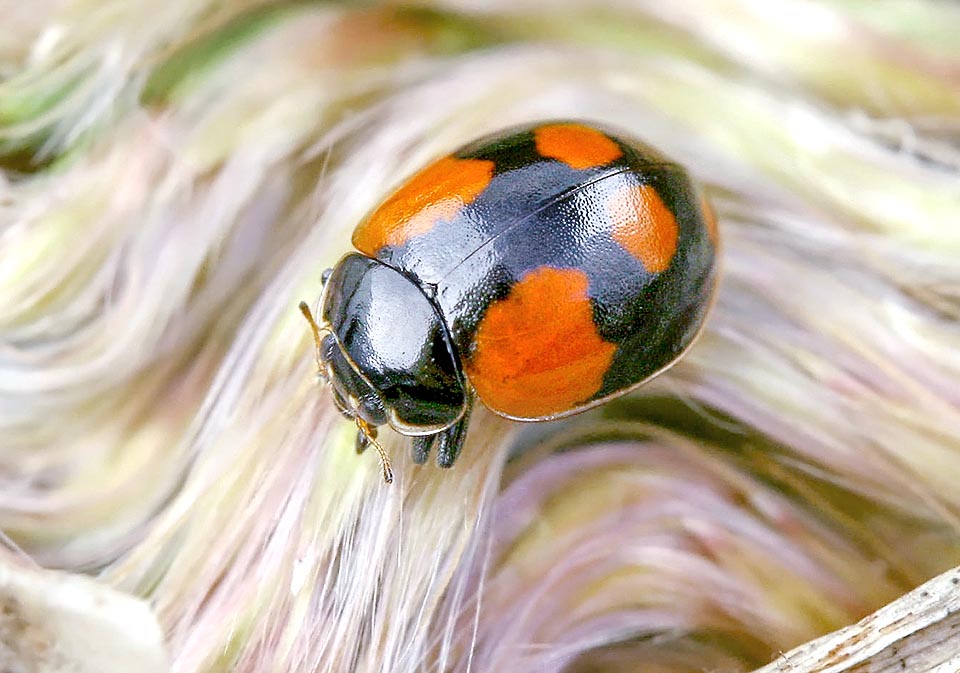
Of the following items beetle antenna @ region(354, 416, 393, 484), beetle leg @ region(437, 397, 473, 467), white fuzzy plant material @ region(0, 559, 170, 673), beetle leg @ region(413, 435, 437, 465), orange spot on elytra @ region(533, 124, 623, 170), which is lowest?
beetle leg @ region(437, 397, 473, 467)

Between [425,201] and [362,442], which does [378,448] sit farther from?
[425,201]

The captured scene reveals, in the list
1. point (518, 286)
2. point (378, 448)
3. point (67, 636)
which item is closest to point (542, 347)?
point (518, 286)

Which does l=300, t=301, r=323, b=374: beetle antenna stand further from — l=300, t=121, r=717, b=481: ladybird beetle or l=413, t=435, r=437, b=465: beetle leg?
l=413, t=435, r=437, b=465: beetle leg

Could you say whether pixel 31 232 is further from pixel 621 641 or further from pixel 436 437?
pixel 621 641

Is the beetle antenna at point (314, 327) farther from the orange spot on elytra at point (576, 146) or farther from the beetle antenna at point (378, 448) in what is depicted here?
the orange spot on elytra at point (576, 146)

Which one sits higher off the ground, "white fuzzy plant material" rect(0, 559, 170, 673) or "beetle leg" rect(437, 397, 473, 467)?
"white fuzzy plant material" rect(0, 559, 170, 673)

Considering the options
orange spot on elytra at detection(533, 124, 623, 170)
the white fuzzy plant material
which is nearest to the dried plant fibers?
the white fuzzy plant material

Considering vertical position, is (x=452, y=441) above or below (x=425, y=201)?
below
